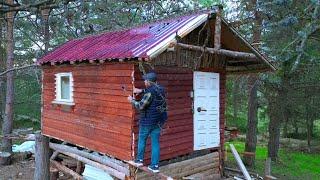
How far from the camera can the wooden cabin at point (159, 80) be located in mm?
8844

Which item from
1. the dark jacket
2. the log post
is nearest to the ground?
the log post

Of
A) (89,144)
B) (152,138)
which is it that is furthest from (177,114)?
(89,144)

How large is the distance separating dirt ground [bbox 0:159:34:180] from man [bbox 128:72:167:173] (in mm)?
6826

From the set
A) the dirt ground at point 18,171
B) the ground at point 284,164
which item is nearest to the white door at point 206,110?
the ground at point 284,164

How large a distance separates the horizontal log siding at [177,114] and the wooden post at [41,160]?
4.83 m

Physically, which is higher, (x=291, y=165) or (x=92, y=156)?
(x=92, y=156)

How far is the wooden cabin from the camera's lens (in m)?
8.84

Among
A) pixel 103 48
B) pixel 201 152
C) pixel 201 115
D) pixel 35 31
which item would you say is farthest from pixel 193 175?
pixel 35 31

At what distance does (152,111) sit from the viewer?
26.5 ft

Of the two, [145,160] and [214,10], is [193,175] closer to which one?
[145,160]

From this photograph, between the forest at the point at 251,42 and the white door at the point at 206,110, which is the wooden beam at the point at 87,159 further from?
the forest at the point at 251,42

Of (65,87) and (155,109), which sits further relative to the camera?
(65,87)

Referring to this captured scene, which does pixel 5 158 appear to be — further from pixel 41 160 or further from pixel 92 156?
pixel 92 156

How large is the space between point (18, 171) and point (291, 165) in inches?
480
